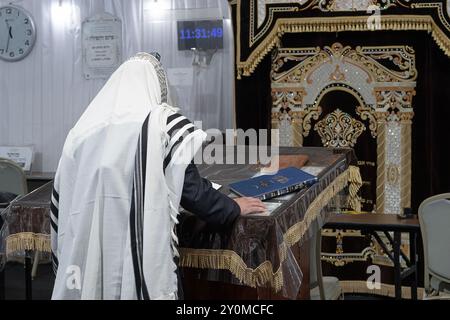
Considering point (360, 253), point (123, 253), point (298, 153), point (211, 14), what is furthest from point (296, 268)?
point (211, 14)

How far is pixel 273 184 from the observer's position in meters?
2.32

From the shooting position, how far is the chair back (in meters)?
4.75

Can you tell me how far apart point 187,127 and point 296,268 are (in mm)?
652

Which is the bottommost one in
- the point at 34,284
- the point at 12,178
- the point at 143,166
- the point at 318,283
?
the point at 34,284

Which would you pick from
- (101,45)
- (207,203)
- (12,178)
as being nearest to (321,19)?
(101,45)

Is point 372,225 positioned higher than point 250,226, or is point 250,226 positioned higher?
point 250,226

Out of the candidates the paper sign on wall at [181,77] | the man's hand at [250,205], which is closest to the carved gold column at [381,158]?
the paper sign on wall at [181,77]

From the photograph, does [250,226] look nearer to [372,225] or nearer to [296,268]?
[296,268]

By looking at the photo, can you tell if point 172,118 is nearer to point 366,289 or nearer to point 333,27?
point 333,27

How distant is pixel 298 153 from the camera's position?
125 inches

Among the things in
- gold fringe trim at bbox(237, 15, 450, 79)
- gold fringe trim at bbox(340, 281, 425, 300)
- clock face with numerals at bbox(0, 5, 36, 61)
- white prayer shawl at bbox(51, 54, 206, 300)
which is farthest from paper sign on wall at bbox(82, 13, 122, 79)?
white prayer shawl at bbox(51, 54, 206, 300)

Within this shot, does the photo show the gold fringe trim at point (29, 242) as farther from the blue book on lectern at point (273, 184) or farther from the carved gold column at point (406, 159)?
the carved gold column at point (406, 159)

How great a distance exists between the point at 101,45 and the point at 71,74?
0.40m

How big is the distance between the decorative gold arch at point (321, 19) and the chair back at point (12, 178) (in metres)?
1.94
